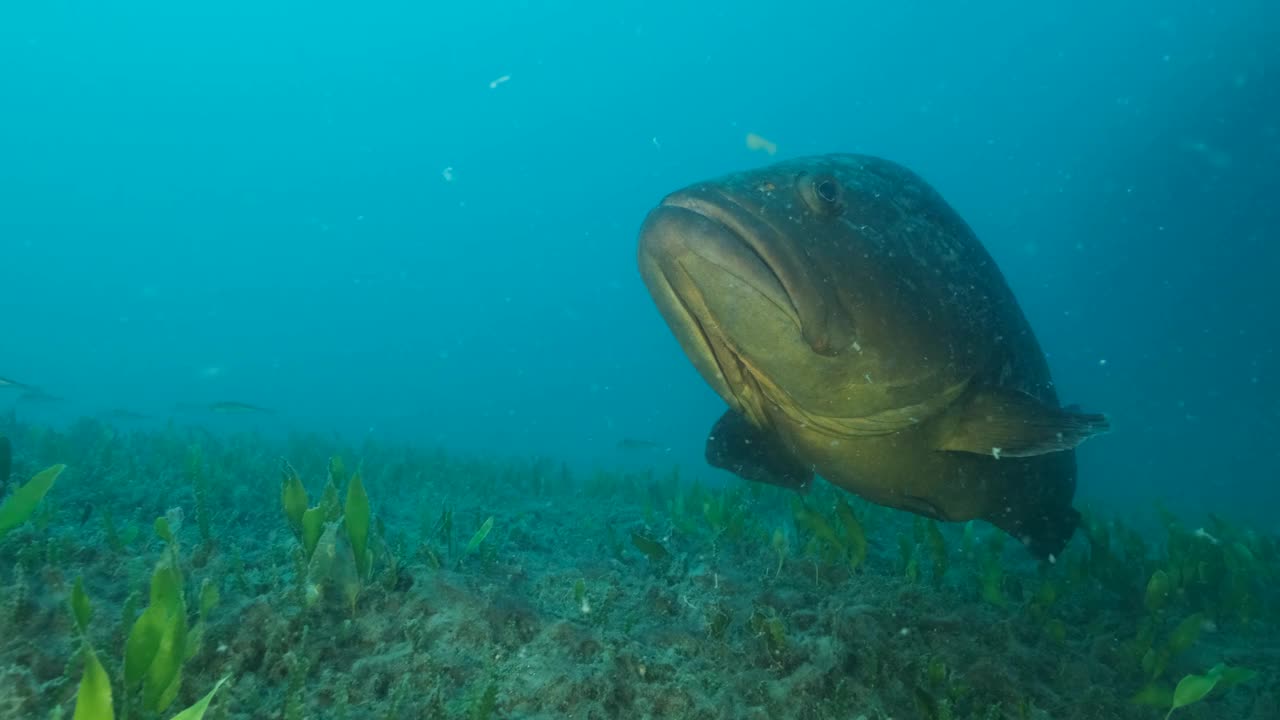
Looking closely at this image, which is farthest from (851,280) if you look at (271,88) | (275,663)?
(271,88)

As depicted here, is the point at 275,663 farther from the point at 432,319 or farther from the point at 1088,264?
the point at 432,319

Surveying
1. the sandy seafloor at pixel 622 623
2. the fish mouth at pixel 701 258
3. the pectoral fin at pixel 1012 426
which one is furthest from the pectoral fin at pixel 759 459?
the fish mouth at pixel 701 258

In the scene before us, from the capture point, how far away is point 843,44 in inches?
4070

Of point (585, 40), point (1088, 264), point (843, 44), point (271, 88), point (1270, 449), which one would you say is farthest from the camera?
point (271, 88)

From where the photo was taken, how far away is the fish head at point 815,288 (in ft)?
8.77

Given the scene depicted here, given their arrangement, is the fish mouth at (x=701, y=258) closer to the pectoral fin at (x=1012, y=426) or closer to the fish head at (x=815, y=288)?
the fish head at (x=815, y=288)

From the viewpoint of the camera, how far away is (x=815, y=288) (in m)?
2.70

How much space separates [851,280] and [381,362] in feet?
427

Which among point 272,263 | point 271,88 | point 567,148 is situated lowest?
point 272,263

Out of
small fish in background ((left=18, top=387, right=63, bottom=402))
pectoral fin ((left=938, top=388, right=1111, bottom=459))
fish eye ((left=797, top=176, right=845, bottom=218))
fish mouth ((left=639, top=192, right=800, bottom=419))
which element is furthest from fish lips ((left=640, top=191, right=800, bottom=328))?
small fish in background ((left=18, top=387, right=63, bottom=402))

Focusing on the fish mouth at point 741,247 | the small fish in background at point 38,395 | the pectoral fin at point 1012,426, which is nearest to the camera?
the fish mouth at point 741,247

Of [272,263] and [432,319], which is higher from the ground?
[272,263]

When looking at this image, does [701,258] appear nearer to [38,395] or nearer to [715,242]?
[715,242]

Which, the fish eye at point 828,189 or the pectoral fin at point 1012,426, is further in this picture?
the pectoral fin at point 1012,426
